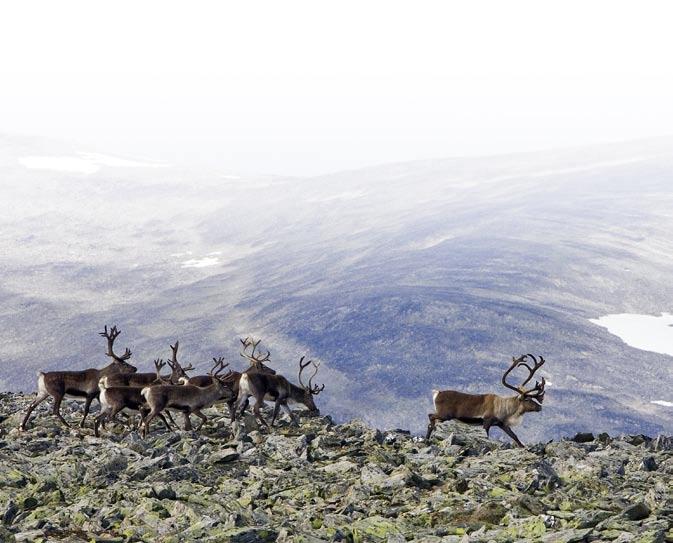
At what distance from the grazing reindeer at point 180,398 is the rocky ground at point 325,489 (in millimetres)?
764

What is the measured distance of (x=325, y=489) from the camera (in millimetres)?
16094

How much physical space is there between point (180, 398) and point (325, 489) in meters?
8.02

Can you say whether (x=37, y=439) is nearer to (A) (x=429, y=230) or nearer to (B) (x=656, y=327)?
(B) (x=656, y=327)

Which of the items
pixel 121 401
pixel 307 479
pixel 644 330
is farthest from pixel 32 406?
pixel 644 330

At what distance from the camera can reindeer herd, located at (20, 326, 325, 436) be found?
74.5ft

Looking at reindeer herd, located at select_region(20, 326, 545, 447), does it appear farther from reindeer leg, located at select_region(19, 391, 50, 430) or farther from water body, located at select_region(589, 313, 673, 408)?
water body, located at select_region(589, 313, 673, 408)

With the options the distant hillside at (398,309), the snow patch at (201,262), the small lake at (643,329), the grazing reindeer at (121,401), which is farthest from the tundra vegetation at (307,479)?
the snow patch at (201,262)

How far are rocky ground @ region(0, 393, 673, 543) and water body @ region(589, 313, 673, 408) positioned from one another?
83.3m

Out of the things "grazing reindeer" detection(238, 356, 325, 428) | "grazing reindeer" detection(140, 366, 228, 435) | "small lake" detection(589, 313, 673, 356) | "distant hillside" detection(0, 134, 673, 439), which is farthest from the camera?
"small lake" detection(589, 313, 673, 356)

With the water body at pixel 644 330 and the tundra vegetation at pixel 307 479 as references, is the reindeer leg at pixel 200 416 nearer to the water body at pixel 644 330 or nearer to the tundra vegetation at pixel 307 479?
the tundra vegetation at pixel 307 479

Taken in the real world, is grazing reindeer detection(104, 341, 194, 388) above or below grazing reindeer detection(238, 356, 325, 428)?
above

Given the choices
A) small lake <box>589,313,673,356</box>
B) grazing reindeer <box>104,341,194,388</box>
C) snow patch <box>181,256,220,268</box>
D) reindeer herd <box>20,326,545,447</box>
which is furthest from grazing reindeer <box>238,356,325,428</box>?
snow patch <box>181,256,220,268</box>

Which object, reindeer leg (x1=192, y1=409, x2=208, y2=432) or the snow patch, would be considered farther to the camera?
the snow patch

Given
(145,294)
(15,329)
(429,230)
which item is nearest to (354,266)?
(429,230)
